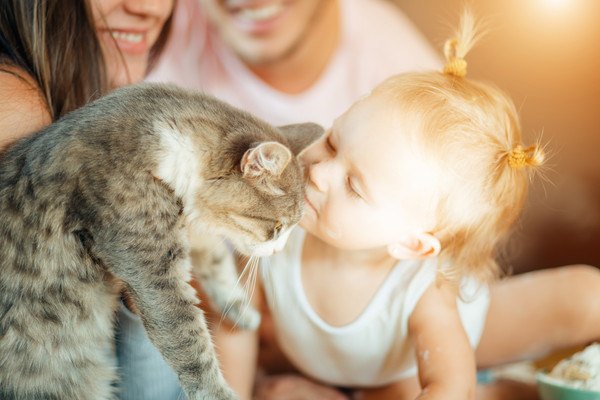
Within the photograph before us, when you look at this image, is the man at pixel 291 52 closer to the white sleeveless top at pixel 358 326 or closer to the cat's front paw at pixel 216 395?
the white sleeveless top at pixel 358 326

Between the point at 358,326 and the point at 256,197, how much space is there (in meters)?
0.37

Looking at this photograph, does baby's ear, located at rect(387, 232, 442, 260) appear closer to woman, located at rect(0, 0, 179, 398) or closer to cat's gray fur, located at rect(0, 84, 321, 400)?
cat's gray fur, located at rect(0, 84, 321, 400)

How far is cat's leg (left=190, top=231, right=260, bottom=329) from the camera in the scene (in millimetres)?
1123

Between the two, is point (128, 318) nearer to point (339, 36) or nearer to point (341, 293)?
point (341, 293)

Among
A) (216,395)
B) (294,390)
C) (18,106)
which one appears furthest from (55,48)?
(294,390)

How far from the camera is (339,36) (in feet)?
4.44

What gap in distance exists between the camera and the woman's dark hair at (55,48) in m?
1.06

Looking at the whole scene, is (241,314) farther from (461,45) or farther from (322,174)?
(461,45)

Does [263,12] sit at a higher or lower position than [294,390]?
higher

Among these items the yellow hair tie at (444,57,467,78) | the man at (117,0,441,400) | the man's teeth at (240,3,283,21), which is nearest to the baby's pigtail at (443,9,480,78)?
the yellow hair tie at (444,57,467,78)

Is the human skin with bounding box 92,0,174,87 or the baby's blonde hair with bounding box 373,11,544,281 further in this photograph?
the human skin with bounding box 92,0,174,87

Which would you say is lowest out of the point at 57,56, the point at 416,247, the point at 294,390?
the point at 294,390

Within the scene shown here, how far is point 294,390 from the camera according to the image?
1232 millimetres

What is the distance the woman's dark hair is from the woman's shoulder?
12 mm
